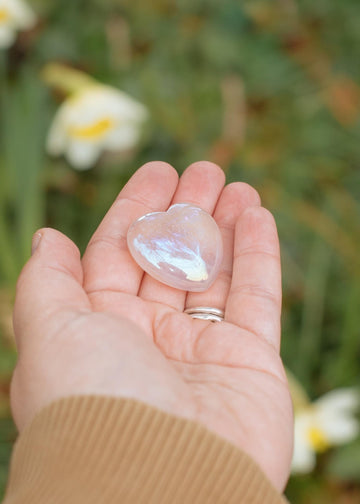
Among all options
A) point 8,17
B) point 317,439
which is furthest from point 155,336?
point 8,17

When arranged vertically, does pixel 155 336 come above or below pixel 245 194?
below

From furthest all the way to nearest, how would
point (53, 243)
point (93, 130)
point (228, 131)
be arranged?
point (228, 131) < point (93, 130) < point (53, 243)

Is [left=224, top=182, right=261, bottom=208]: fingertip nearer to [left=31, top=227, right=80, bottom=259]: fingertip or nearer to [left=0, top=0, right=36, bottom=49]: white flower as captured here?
[left=31, top=227, right=80, bottom=259]: fingertip

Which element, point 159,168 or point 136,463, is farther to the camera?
point 159,168

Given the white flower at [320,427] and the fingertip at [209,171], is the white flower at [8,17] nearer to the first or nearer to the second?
the fingertip at [209,171]

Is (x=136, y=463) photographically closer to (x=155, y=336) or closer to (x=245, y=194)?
(x=155, y=336)

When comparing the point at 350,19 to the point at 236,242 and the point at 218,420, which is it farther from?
the point at 218,420

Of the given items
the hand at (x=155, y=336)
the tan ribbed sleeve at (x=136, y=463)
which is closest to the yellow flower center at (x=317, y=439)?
the hand at (x=155, y=336)
